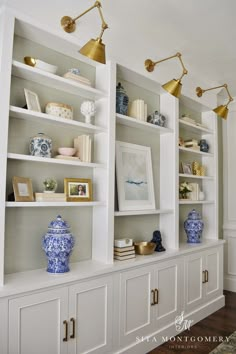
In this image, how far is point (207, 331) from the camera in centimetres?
299

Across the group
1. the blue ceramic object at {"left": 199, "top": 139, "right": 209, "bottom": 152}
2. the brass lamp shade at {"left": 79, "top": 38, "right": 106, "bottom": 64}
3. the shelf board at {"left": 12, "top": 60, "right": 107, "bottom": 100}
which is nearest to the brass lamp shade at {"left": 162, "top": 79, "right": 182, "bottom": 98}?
the shelf board at {"left": 12, "top": 60, "right": 107, "bottom": 100}

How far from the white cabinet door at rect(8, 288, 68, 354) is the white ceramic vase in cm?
134

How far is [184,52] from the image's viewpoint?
297 cm

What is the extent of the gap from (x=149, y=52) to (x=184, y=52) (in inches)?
15.0

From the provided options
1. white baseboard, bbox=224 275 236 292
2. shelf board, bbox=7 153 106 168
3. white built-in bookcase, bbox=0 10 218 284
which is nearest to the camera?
shelf board, bbox=7 153 106 168

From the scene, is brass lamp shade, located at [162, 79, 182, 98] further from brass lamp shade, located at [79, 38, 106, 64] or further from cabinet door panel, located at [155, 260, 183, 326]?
cabinet door panel, located at [155, 260, 183, 326]

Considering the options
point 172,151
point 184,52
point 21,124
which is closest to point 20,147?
point 21,124

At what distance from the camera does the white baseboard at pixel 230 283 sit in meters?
4.27

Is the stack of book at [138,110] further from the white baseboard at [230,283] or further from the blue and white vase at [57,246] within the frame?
the white baseboard at [230,283]

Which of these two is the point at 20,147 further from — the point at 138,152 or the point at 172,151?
the point at 172,151

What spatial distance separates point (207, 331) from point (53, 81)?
9.14 feet

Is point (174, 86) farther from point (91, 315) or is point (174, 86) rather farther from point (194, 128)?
point (91, 315)

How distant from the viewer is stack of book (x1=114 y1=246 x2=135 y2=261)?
2.57 m

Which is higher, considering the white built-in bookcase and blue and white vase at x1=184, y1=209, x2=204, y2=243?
the white built-in bookcase
